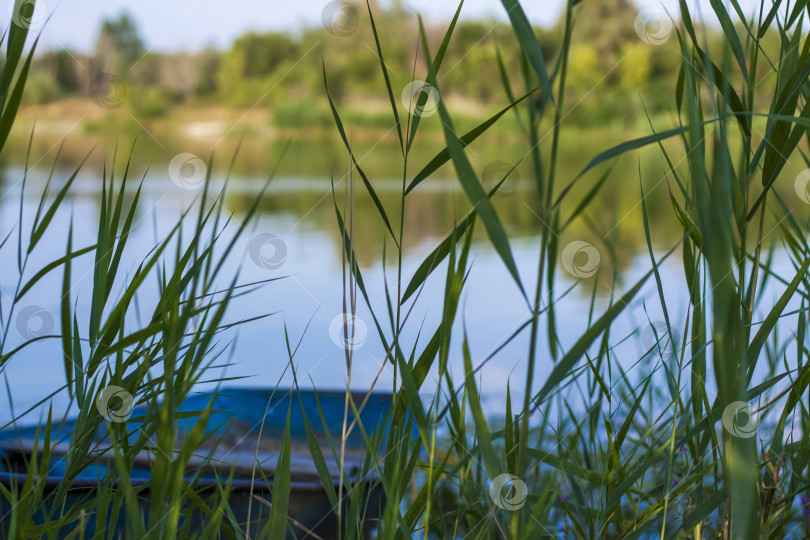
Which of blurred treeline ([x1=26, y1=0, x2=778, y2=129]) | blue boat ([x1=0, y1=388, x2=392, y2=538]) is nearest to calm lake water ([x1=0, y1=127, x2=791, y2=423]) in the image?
blue boat ([x1=0, y1=388, x2=392, y2=538])

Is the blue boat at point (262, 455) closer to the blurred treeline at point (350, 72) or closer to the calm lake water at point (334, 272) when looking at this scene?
the calm lake water at point (334, 272)

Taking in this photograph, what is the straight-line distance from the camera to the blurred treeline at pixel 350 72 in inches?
531

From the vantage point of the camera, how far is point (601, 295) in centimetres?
359

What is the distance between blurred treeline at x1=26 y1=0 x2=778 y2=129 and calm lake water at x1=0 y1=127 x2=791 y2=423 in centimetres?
336

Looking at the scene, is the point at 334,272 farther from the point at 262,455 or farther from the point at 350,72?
the point at 350,72

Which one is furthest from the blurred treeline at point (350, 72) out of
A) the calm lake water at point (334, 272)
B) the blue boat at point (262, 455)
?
the blue boat at point (262, 455)

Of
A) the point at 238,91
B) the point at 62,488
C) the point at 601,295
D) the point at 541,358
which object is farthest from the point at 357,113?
the point at 62,488

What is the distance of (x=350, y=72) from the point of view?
14.1 meters

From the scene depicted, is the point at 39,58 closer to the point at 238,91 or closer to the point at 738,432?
the point at 238,91

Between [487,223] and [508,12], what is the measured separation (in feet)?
0.39

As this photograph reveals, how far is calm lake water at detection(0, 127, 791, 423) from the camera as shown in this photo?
5.49 feet

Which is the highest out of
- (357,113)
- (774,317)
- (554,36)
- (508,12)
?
(554,36)

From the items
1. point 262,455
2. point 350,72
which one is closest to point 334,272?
point 262,455

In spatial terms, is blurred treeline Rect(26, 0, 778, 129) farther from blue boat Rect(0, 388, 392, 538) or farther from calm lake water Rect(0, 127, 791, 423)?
blue boat Rect(0, 388, 392, 538)
